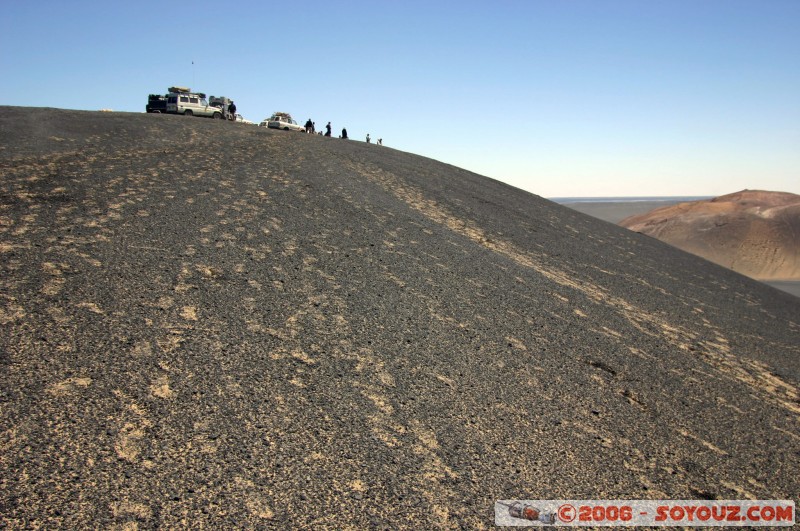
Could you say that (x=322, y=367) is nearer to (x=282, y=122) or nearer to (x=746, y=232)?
(x=282, y=122)

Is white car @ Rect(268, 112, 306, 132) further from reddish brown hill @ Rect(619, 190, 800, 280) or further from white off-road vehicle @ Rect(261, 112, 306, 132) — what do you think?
reddish brown hill @ Rect(619, 190, 800, 280)

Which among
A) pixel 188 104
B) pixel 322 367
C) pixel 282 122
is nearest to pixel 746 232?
pixel 282 122

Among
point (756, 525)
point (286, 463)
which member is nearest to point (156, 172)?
point (286, 463)

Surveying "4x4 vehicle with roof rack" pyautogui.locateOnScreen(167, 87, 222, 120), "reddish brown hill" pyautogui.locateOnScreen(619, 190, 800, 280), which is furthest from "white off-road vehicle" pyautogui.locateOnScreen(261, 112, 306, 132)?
"reddish brown hill" pyautogui.locateOnScreen(619, 190, 800, 280)

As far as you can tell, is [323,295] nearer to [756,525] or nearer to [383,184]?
[756,525]

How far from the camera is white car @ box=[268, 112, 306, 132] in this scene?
31.9m

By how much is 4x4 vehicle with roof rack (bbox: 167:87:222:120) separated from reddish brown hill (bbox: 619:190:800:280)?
35023 mm

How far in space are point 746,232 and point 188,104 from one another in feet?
132

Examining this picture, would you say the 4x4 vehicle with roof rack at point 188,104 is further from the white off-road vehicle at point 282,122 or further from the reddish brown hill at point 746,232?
the reddish brown hill at point 746,232

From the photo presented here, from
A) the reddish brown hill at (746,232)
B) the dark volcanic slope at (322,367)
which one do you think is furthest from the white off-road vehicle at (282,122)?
the reddish brown hill at (746,232)

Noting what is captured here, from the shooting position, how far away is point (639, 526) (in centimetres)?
393

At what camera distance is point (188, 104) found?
2647cm

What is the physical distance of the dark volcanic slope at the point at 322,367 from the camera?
3.53 m

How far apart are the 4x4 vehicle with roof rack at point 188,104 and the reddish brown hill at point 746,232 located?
35.0 meters
